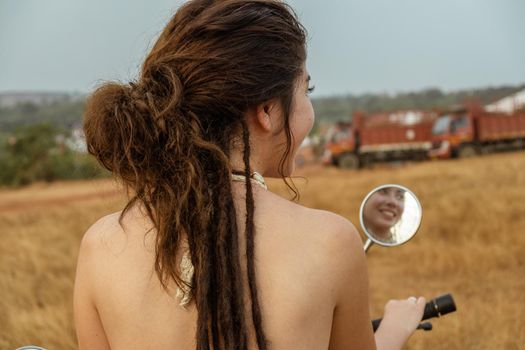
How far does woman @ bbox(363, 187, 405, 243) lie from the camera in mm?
2045

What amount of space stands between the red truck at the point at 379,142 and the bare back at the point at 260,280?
87.4ft

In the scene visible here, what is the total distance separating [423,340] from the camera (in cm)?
408

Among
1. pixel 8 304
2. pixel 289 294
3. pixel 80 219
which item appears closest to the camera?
pixel 289 294

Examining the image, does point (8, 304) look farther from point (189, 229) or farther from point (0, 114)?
point (0, 114)

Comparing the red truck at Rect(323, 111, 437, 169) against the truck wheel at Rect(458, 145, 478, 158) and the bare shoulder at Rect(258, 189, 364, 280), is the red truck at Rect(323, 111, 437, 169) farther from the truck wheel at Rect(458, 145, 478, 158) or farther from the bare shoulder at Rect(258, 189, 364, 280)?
the bare shoulder at Rect(258, 189, 364, 280)

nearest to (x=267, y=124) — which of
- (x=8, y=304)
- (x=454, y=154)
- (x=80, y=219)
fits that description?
(x=8, y=304)

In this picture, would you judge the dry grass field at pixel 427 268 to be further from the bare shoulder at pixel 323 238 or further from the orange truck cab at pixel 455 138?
the orange truck cab at pixel 455 138

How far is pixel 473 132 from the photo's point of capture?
2698cm

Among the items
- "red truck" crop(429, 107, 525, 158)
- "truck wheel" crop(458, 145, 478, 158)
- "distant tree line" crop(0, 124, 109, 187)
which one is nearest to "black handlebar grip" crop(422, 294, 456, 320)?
"red truck" crop(429, 107, 525, 158)

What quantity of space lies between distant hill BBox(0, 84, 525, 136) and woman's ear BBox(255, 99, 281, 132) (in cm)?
5795

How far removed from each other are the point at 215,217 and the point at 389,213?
791mm

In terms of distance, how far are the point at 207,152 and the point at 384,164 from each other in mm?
27236

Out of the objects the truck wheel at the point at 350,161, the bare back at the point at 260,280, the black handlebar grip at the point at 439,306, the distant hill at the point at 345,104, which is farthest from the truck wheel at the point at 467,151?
the distant hill at the point at 345,104

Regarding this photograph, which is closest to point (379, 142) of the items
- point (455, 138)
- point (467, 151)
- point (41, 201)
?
point (455, 138)
